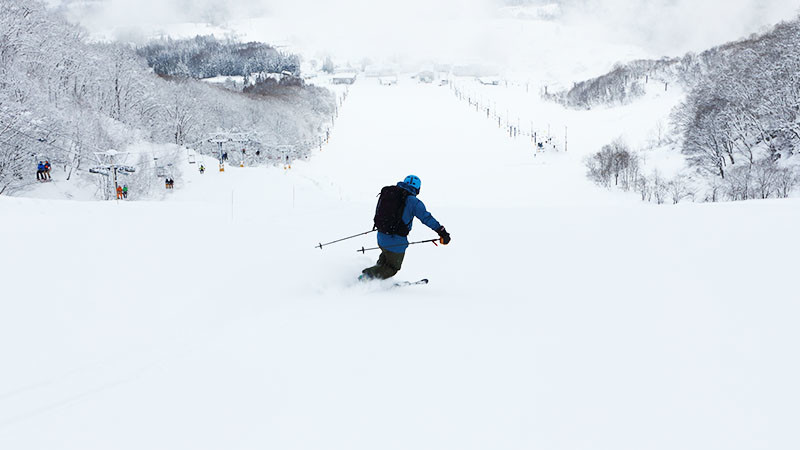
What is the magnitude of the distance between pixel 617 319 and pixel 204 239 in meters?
8.32

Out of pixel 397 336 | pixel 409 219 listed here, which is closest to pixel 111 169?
pixel 409 219

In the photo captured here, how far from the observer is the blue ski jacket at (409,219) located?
7414mm

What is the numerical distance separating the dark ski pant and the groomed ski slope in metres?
0.27

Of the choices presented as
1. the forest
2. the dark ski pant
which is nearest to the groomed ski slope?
the dark ski pant

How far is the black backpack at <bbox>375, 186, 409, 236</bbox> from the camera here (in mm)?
7445

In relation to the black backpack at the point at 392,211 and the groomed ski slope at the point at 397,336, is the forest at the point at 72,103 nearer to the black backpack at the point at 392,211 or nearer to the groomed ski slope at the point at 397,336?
the groomed ski slope at the point at 397,336

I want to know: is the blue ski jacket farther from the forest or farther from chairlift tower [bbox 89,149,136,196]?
the forest

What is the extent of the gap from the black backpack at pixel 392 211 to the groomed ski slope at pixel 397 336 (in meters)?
1.06

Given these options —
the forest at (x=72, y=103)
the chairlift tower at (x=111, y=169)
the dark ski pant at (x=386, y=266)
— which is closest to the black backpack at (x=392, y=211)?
the dark ski pant at (x=386, y=266)

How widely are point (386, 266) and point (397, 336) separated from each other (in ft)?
9.17

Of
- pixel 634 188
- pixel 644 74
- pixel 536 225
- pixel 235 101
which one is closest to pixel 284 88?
pixel 235 101

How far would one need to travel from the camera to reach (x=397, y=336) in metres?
5.14

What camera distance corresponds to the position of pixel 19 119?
102ft

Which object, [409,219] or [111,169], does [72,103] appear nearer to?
[111,169]
